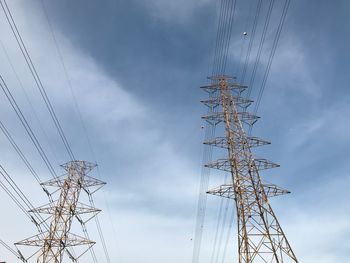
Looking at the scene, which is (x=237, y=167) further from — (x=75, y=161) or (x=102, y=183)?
(x=75, y=161)

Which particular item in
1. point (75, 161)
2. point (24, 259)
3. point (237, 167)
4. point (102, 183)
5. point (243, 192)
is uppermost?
point (75, 161)

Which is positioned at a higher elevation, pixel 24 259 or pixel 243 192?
pixel 243 192

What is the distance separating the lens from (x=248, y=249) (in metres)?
20.5

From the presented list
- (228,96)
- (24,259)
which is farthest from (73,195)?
(228,96)

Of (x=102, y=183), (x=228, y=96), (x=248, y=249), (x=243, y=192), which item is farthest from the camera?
(x=102, y=183)

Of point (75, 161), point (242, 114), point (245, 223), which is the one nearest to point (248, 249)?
point (245, 223)

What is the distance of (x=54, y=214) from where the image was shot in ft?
95.0

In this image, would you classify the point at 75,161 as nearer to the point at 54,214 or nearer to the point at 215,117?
the point at 54,214

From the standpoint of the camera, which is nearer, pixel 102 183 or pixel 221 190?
pixel 221 190

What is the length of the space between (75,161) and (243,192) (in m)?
19.1

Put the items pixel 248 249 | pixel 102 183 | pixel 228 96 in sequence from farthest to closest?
1. pixel 102 183
2. pixel 228 96
3. pixel 248 249

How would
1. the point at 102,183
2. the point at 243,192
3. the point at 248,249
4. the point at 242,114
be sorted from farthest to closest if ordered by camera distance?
the point at 102,183
the point at 242,114
the point at 243,192
the point at 248,249

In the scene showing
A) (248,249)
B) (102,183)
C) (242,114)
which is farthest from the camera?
(102,183)

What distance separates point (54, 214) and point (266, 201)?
18592mm
